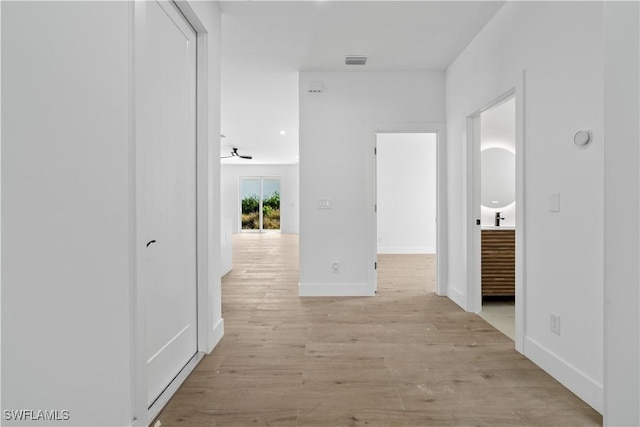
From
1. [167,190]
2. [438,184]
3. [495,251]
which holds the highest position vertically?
[438,184]

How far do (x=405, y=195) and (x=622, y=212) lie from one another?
22.9ft

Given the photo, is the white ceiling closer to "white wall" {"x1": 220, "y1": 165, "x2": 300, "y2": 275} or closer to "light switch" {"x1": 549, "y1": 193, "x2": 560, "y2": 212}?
"light switch" {"x1": 549, "y1": 193, "x2": 560, "y2": 212}

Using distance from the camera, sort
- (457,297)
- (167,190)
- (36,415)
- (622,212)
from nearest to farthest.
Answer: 1. (622,212)
2. (36,415)
3. (167,190)
4. (457,297)

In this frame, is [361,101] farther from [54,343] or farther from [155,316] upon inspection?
[54,343]

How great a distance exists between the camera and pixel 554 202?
2.12 m

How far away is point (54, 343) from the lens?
1.14 metres

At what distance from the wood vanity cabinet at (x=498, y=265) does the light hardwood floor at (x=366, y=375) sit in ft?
1.57

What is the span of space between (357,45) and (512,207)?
9.83 ft

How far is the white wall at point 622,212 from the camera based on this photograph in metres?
0.66

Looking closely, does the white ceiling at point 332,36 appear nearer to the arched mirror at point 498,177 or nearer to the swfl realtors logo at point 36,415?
the arched mirror at point 498,177

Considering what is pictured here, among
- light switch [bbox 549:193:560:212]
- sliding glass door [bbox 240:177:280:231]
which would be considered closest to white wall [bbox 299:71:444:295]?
light switch [bbox 549:193:560:212]

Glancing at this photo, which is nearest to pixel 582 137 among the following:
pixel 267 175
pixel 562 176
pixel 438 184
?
pixel 562 176

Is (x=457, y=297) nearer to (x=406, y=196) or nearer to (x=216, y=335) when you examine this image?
(x=216, y=335)

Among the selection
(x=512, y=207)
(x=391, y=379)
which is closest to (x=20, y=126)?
(x=391, y=379)
